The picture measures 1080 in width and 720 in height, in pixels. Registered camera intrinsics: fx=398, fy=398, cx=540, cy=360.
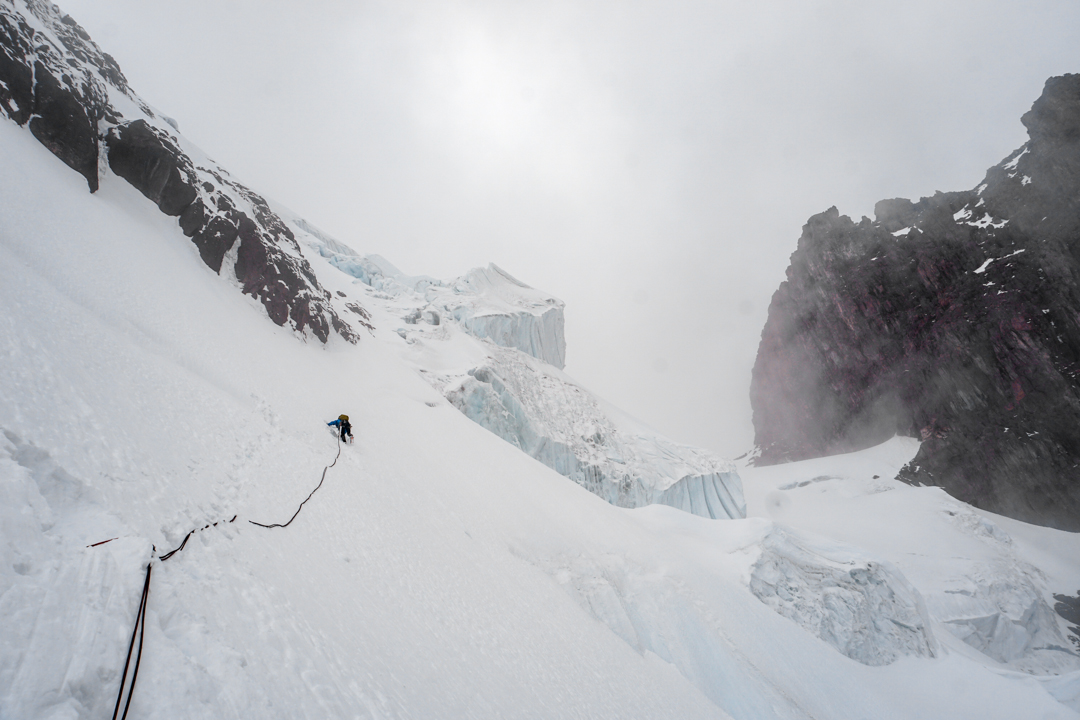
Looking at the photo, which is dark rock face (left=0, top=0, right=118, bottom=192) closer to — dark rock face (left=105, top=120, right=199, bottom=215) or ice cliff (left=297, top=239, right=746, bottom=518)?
dark rock face (left=105, top=120, right=199, bottom=215)

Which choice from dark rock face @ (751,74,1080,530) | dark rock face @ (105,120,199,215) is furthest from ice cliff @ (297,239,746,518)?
dark rock face @ (751,74,1080,530)

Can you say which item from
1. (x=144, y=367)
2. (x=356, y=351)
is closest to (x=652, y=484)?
(x=356, y=351)

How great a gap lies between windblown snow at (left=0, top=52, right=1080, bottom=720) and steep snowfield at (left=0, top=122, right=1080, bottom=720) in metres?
0.03

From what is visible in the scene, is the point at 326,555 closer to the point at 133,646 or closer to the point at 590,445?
the point at 133,646

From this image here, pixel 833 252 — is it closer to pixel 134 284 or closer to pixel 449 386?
pixel 449 386

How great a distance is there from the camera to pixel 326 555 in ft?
15.4

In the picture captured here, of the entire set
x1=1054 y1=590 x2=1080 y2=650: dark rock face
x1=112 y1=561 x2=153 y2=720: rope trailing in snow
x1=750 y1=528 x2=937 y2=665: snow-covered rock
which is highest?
x1=1054 y1=590 x2=1080 y2=650: dark rock face

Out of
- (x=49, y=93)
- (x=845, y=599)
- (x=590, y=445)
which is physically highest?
(x=49, y=93)

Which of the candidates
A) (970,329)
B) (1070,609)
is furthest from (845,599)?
(970,329)

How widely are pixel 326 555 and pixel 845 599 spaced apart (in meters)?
15.6

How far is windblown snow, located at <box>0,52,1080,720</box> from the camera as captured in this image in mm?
2627

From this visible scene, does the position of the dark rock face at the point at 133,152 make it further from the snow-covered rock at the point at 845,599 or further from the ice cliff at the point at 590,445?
the snow-covered rock at the point at 845,599

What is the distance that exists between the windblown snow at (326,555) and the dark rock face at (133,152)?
850 mm

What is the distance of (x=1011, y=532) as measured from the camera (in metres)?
38.8
